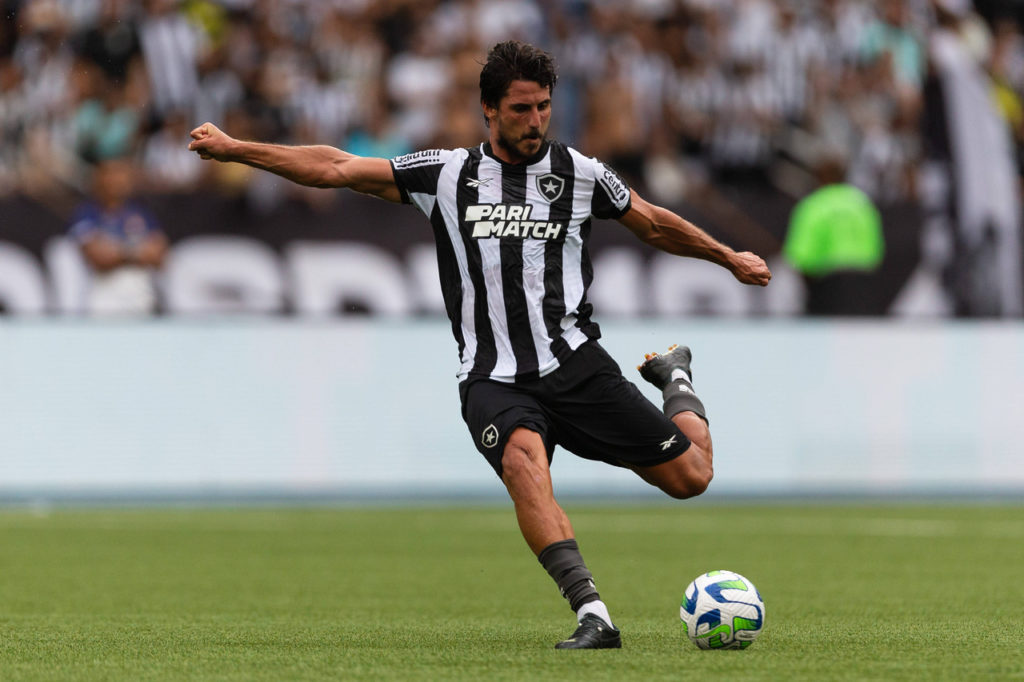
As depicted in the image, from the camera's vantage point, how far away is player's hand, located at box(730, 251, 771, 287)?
657cm

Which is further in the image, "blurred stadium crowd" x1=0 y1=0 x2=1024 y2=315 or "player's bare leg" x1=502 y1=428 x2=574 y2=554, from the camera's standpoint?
"blurred stadium crowd" x1=0 y1=0 x2=1024 y2=315

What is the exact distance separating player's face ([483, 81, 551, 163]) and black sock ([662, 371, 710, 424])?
1.22 meters

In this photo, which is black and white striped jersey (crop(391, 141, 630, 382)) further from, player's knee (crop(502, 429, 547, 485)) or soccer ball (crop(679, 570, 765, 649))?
soccer ball (crop(679, 570, 765, 649))

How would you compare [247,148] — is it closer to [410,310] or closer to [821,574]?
[821,574]

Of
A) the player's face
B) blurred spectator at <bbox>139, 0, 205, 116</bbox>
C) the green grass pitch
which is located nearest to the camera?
the green grass pitch

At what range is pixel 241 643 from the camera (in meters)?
5.98

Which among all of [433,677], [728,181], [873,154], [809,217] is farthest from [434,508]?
[433,677]

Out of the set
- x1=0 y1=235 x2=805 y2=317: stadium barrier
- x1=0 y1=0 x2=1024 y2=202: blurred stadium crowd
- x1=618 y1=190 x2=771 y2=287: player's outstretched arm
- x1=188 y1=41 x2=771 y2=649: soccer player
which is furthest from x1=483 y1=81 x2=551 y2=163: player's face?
x1=0 y1=0 x2=1024 y2=202: blurred stadium crowd

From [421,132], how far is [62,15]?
12.1ft

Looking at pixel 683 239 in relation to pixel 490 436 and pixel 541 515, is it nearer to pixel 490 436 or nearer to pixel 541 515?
pixel 490 436

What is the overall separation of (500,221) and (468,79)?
1042cm

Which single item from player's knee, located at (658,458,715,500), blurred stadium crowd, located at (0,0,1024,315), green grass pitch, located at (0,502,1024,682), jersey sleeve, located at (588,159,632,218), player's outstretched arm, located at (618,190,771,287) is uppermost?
blurred stadium crowd, located at (0,0,1024,315)

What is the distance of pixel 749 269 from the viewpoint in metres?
6.57

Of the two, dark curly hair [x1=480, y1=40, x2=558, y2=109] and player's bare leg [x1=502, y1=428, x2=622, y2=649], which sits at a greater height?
dark curly hair [x1=480, y1=40, x2=558, y2=109]
